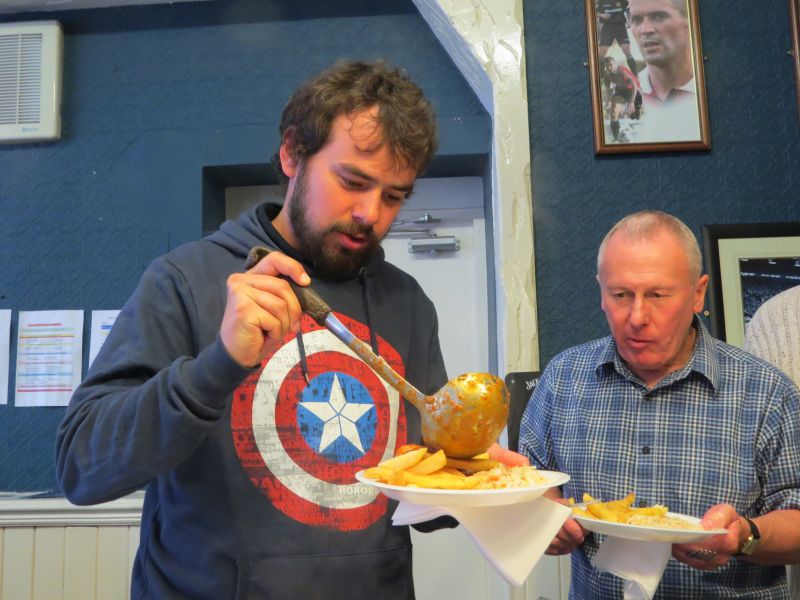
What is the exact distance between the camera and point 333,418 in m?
1.25

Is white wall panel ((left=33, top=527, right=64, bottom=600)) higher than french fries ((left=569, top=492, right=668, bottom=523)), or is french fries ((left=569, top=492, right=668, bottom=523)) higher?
french fries ((left=569, top=492, right=668, bottom=523))

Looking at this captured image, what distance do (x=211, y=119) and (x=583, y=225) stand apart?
5.28 ft

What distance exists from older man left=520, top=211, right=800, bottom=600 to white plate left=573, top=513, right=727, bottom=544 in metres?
0.26

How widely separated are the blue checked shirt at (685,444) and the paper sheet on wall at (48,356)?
1.98 metres

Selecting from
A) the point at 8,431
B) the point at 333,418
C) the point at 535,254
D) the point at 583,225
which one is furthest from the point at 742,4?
the point at 8,431

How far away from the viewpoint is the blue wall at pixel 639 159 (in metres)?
2.65

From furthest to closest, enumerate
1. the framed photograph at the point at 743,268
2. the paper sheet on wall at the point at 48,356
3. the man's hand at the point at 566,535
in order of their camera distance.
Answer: the paper sheet on wall at the point at 48,356 → the framed photograph at the point at 743,268 → the man's hand at the point at 566,535

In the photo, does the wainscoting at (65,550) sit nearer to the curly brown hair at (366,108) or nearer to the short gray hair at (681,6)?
the curly brown hair at (366,108)

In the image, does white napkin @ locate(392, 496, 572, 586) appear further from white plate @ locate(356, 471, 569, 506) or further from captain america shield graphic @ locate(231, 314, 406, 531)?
captain america shield graphic @ locate(231, 314, 406, 531)

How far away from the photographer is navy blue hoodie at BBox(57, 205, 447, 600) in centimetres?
96

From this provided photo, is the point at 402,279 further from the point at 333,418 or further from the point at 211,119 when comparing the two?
the point at 211,119

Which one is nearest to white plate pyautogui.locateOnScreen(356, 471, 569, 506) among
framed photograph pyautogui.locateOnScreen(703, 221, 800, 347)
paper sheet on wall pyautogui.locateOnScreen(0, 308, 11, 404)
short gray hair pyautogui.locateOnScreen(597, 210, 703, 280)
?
short gray hair pyautogui.locateOnScreen(597, 210, 703, 280)

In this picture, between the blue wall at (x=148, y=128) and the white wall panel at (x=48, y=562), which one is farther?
the blue wall at (x=148, y=128)

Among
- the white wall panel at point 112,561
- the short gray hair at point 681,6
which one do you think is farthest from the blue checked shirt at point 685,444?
the white wall panel at point 112,561
